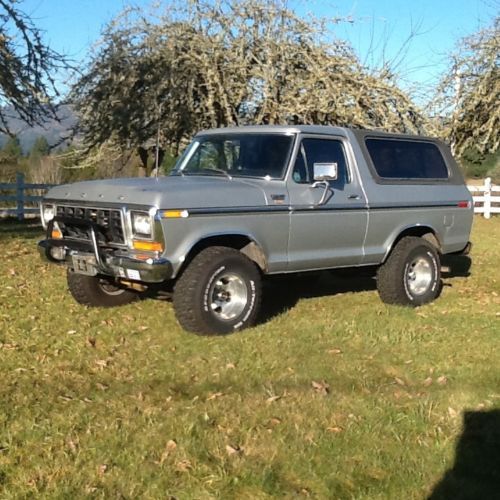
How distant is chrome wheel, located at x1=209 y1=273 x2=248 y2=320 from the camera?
6.26 metres

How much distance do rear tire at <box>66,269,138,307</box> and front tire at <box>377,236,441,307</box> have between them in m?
2.84

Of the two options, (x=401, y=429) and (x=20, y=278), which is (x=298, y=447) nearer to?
(x=401, y=429)

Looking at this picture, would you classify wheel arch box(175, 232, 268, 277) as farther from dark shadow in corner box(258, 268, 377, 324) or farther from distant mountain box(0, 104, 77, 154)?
distant mountain box(0, 104, 77, 154)

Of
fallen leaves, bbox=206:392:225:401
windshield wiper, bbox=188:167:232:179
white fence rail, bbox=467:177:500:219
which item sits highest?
windshield wiper, bbox=188:167:232:179

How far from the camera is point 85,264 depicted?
20.0ft

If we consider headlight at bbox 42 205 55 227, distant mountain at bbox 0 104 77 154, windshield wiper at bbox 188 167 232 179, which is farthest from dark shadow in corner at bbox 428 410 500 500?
distant mountain at bbox 0 104 77 154

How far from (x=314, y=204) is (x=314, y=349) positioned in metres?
1.55

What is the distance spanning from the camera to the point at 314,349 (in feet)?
19.6

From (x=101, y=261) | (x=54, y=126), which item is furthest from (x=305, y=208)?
(x=54, y=126)

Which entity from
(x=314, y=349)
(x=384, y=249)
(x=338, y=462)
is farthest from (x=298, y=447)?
(x=384, y=249)

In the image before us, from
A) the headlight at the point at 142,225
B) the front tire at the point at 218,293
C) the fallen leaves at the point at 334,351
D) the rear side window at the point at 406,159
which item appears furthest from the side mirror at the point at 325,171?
the headlight at the point at 142,225

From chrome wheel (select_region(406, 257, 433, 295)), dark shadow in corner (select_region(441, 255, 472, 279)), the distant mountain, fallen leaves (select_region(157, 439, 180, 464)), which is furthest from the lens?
the distant mountain

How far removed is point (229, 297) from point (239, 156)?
1.55 m

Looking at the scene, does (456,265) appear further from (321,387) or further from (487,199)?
(487,199)
